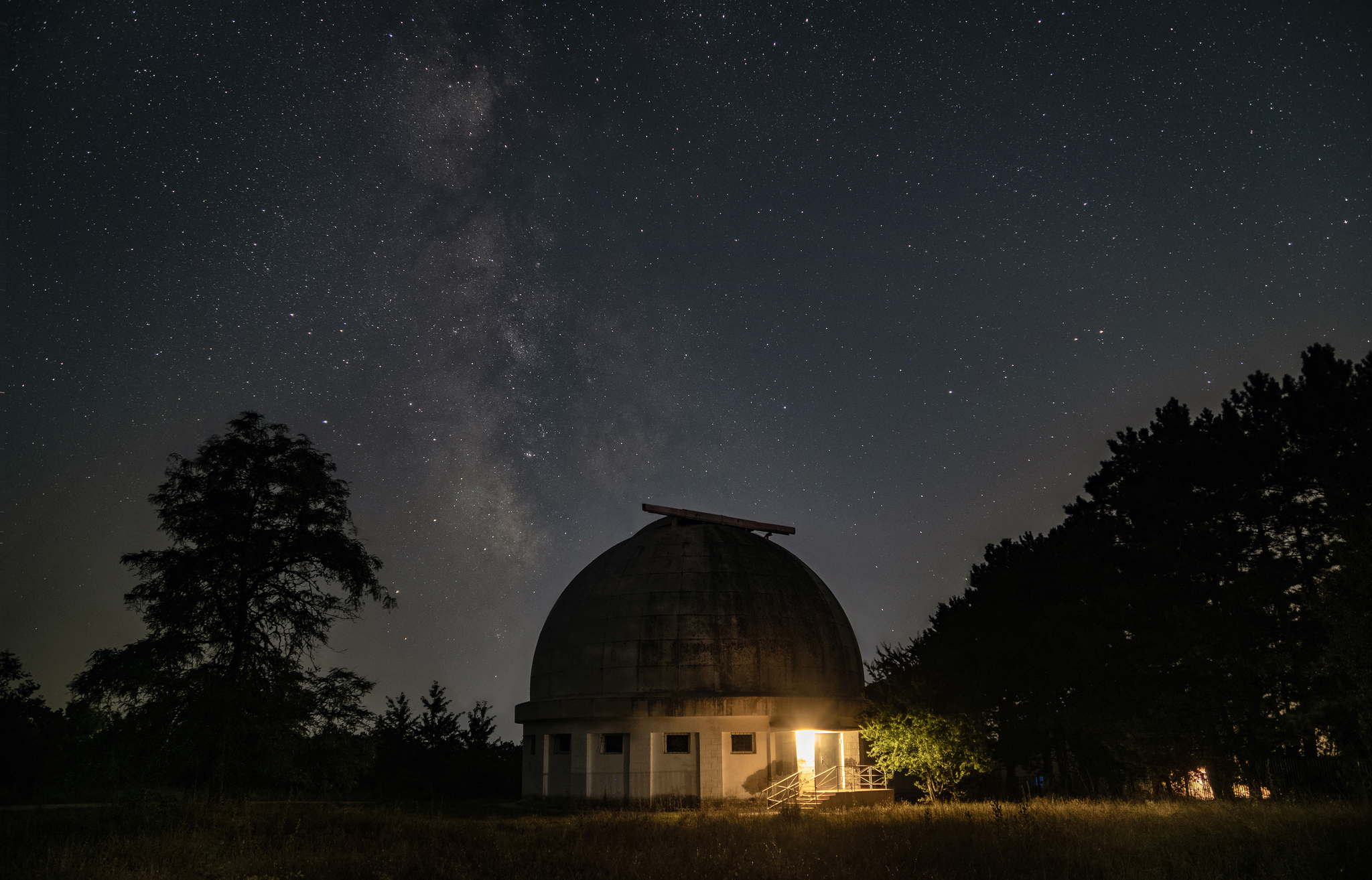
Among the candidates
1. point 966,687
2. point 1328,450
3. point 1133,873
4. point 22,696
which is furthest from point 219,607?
point 22,696

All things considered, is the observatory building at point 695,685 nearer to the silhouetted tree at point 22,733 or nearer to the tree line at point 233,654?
the tree line at point 233,654

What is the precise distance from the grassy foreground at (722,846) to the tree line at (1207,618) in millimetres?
6013

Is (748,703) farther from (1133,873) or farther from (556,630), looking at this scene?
(1133,873)

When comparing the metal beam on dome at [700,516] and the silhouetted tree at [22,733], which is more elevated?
the metal beam on dome at [700,516]

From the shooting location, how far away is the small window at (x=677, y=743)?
1300 inches

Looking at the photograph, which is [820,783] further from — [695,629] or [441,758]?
[441,758]

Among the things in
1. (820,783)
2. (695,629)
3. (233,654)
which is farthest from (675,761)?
(233,654)

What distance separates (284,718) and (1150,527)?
87.2ft

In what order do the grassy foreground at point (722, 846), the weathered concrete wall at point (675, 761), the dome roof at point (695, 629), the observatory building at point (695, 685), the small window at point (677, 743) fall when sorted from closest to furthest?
the grassy foreground at point (722, 846)
the weathered concrete wall at point (675, 761)
the observatory building at point (695, 685)
the small window at point (677, 743)
the dome roof at point (695, 629)

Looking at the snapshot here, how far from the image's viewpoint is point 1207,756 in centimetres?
2539

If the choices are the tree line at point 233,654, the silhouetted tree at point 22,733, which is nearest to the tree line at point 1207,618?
the tree line at point 233,654

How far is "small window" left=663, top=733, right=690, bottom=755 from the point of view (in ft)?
108

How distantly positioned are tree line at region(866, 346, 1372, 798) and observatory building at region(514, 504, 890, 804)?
3522mm

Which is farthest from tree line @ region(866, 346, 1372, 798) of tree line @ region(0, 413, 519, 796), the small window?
tree line @ region(0, 413, 519, 796)
